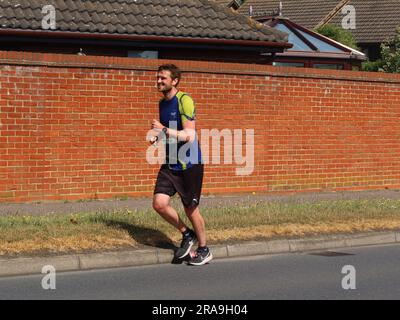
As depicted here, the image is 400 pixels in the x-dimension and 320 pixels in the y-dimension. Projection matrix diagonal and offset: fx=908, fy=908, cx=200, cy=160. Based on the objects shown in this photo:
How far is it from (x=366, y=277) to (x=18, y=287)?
3.64 meters

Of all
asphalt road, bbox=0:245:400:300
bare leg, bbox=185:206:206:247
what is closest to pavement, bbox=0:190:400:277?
asphalt road, bbox=0:245:400:300

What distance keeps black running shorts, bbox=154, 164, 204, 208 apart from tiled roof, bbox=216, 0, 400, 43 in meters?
33.6

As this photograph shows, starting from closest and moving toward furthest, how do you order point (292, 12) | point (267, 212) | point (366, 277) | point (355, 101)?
1. point (366, 277)
2. point (267, 212)
3. point (355, 101)
4. point (292, 12)

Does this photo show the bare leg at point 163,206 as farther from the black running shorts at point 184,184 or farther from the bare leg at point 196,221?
the bare leg at point 196,221

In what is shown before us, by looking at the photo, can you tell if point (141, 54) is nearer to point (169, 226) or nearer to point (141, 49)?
point (141, 49)

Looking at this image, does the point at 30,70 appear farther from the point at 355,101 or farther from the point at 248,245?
the point at 355,101

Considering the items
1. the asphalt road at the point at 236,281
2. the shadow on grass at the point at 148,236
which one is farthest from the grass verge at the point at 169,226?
the asphalt road at the point at 236,281

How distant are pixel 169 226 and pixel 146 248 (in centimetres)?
104

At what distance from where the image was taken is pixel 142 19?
18188mm

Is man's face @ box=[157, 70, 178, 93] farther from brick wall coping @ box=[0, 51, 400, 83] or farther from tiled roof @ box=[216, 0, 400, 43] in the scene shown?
tiled roof @ box=[216, 0, 400, 43]

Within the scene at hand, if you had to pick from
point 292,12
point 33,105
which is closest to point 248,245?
point 33,105

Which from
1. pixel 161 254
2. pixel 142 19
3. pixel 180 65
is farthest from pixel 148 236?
pixel 142 19

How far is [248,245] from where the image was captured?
11.1 m

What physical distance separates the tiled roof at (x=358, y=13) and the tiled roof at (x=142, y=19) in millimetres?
23764
